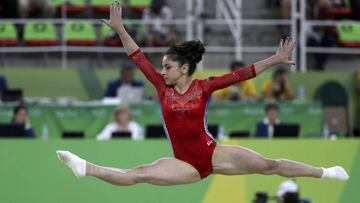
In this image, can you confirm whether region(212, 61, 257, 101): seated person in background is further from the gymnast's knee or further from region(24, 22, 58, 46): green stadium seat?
the gymnast's knee

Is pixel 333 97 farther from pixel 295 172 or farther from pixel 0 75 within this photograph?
pixel 295 172

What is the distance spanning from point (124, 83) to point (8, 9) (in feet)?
11.4

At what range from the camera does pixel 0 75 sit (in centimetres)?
1905

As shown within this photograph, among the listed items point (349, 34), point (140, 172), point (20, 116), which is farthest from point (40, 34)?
point (140, 172)

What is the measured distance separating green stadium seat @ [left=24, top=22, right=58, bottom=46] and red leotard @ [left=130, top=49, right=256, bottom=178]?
30.7ft

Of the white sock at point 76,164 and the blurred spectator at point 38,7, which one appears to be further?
the blurred spectator at point 38,7

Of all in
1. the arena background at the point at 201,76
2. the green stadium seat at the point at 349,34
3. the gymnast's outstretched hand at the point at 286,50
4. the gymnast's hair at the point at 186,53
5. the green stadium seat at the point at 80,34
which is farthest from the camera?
the green stadium seat at the point at 349,34

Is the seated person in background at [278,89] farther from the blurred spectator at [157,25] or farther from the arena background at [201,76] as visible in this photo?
the blurred spectator at [157,25]

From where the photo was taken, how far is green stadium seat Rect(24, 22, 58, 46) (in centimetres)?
2023

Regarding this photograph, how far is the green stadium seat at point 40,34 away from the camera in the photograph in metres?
20.2

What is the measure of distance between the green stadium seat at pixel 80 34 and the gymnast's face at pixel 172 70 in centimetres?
916

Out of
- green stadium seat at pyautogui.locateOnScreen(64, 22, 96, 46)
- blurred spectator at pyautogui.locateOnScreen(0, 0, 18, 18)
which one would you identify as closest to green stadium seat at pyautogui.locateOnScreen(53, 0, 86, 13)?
green stadium seat at pyautogui.locateOnScreen(64, 22, 96, 46)

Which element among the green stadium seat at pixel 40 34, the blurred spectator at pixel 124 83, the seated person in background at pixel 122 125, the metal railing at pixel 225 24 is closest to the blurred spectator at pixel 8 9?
the metal railing at pixel 225 24

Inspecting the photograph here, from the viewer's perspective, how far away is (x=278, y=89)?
18219 millimetres
